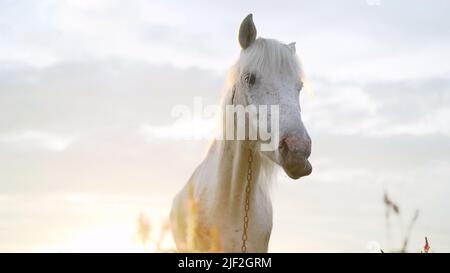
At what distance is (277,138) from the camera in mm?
5734

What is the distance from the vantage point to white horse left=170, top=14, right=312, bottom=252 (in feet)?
20.7

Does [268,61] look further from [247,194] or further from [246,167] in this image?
[247,194]

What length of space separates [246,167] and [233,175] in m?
0.18

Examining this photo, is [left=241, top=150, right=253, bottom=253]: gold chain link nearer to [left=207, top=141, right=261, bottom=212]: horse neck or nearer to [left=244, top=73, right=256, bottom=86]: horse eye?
[left=207, top=141, right=261, bottom=212]: horse neck

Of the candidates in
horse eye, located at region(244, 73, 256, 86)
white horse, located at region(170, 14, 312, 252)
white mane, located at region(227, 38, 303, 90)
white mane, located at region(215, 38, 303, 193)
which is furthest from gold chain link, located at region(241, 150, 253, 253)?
white mane, located at region(227, 38, 303, 90)

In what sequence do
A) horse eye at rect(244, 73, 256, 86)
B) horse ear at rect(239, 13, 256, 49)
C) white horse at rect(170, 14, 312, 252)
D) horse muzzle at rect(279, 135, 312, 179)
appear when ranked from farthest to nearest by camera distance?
horse ear at rect(239, 13, 256, 49)
horse eye at rect(244, 73, 256, 86)
white horse at rect(170, 14, 312, 252)
horse muzzle at rect(279, 135, 312, 179)

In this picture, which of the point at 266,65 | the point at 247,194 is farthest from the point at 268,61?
the point at 247,194

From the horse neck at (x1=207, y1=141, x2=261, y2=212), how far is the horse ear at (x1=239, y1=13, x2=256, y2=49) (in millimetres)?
1214

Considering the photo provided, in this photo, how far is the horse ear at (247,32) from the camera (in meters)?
6.92

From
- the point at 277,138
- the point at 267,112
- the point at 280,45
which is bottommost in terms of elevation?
the point at 277,138
